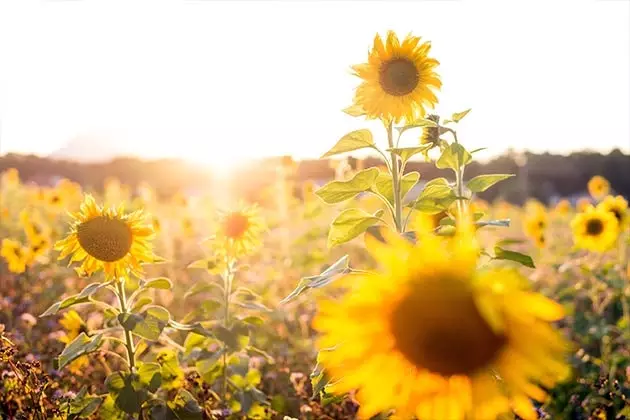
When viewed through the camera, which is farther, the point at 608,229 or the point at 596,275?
the point at 608,229

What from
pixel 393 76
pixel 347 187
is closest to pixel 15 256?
pixel 347 187

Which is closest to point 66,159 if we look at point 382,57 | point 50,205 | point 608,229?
point 50,205

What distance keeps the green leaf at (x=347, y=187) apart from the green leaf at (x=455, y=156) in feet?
0.86

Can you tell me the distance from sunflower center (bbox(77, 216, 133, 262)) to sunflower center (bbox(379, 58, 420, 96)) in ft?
4.37

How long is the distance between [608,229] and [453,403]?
4915 mm

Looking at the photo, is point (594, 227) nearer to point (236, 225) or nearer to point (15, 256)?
point (236, 225)

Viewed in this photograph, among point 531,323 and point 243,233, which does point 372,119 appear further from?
point 243,233

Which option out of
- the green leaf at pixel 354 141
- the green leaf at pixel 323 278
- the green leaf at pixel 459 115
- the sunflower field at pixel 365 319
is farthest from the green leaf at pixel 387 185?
the green leaf at pixel 323 278

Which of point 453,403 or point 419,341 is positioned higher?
point 419,341

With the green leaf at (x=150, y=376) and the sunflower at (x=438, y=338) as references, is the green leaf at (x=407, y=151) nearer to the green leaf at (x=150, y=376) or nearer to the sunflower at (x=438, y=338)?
the sunflower at (x=438, y=338)

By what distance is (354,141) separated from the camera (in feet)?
8.30

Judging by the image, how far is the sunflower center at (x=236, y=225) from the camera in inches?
163

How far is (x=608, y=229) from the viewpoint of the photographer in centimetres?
585

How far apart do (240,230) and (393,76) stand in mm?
1860
